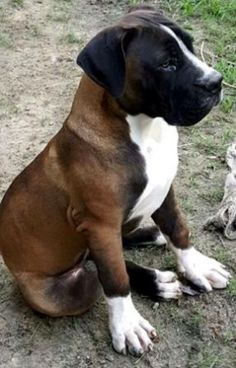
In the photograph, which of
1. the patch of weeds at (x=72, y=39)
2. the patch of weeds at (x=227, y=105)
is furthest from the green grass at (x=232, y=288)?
the patch of weeds at (x=72, y=39)

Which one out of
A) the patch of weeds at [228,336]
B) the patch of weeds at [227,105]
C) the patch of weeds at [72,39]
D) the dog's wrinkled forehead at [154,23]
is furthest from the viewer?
the patch of weeds at [72,39]

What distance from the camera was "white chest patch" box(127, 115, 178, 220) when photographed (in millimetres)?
3150

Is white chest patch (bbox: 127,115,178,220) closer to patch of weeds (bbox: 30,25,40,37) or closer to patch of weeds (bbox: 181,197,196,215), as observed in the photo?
patch of weeds (bbox: 181,197,196,215)

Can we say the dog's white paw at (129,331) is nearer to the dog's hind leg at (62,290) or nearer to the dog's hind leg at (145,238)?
the dog's hind leg at (62,290)

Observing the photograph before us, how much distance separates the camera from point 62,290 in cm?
347

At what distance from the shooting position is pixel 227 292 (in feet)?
12.0

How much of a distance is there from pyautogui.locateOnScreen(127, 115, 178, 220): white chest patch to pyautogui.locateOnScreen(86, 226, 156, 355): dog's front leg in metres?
0.17

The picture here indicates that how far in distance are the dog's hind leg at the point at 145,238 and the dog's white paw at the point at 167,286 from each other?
0.26m

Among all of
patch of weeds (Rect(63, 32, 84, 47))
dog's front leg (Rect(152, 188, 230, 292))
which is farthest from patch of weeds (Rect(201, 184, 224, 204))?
patch of weeds (Rect(63, 32, 84, 47))

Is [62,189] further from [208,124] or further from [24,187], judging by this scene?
[208,124]

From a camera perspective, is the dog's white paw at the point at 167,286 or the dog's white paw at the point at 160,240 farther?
the dog's white paw at the point at 160,240

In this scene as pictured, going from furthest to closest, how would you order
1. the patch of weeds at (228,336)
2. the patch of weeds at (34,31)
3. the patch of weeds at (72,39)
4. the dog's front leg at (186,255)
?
the patch of weeds at (34,31), the patch of weeds at (72,39), the dog's front leg at (186,255), the patch of weeds at (228,336)

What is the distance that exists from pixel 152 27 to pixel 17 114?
6.68 ft

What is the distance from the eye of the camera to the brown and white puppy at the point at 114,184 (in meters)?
2.97
